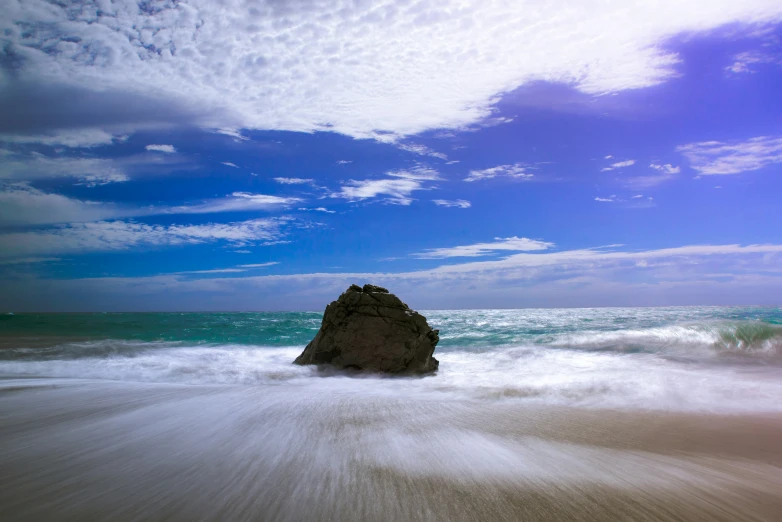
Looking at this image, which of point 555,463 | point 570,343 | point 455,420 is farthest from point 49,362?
point 570,343

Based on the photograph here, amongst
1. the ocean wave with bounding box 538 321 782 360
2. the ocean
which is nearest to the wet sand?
the ocean

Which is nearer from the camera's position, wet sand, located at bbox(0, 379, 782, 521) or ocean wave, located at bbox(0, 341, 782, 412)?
wet sand, located at bbox(0, 379, 782, 521)

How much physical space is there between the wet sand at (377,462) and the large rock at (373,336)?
14.5ft

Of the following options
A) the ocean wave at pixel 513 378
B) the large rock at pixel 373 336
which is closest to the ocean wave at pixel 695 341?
the ocean wave at pixel 513 378

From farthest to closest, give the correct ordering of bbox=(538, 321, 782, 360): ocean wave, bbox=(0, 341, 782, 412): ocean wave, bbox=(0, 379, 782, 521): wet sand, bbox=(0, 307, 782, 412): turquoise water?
1. bbox=(538, 321, 782, 360): ocean wave
2. bbox=(0, 307, 782, 412): turquoise water
3. bbox=(0, 341, 782, 412): ocean wave
4. bbox=(0, 379, 782, 521): wet sand

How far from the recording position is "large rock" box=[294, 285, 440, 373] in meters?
9.91

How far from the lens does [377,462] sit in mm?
→ 3252

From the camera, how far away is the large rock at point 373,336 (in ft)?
32.5

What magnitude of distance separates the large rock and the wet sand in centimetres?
442

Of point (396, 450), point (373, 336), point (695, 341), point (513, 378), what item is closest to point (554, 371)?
point (513, 378)

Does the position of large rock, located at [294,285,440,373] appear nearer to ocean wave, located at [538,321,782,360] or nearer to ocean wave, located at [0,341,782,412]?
ocean wave, located at [0,341,782,412]

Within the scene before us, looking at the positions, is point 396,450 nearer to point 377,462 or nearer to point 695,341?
point 377,462

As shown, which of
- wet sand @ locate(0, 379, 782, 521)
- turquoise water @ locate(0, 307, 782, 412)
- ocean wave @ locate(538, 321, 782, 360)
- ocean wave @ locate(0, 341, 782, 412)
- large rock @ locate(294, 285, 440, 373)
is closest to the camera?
→ wet sand @ locate(0, 379, 782, 521)

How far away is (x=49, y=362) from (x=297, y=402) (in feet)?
31.9
